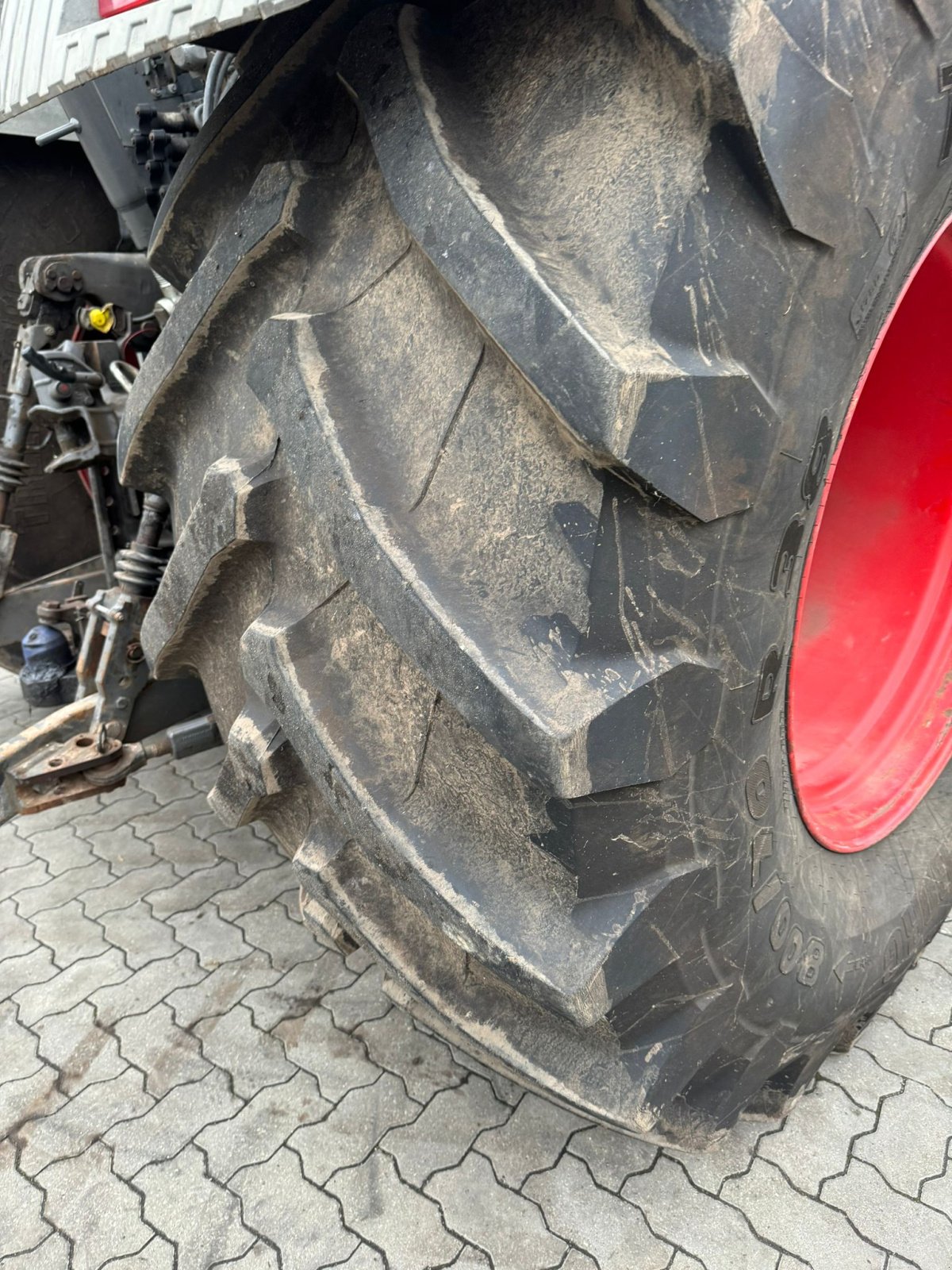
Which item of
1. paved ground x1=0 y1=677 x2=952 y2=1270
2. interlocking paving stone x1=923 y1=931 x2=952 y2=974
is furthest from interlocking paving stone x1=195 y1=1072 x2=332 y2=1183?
interlocking paving stone x1=923 y1=931 x2=952 y2=974

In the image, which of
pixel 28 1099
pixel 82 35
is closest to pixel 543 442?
pixel 82 35

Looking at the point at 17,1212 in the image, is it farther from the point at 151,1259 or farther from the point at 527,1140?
the point at 527,1140

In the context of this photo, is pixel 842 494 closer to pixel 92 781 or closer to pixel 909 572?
pixel 909 572

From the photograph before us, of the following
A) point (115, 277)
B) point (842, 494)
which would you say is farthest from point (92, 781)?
point (842, 494)

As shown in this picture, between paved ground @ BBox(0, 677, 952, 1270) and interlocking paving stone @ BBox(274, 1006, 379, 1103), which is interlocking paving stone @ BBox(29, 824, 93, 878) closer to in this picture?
paved ground @ BBox(0, 677, 952, 1270)

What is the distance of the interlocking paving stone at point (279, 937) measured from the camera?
1.46 m

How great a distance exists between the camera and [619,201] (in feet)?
1.81

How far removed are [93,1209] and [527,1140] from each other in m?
0.54

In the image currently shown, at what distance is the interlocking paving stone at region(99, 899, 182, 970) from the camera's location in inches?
57.5

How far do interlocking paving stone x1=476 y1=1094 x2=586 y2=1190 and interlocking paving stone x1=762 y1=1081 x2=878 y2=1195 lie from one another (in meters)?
0.21

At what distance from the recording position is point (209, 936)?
1504 mm

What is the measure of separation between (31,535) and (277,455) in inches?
62.1

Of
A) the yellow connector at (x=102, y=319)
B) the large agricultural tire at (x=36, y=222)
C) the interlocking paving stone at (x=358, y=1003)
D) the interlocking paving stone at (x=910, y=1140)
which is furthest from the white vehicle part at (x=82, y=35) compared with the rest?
the interlocking paving stone at (x=910, y=1140)

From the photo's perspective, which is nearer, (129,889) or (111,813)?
(129,889)
